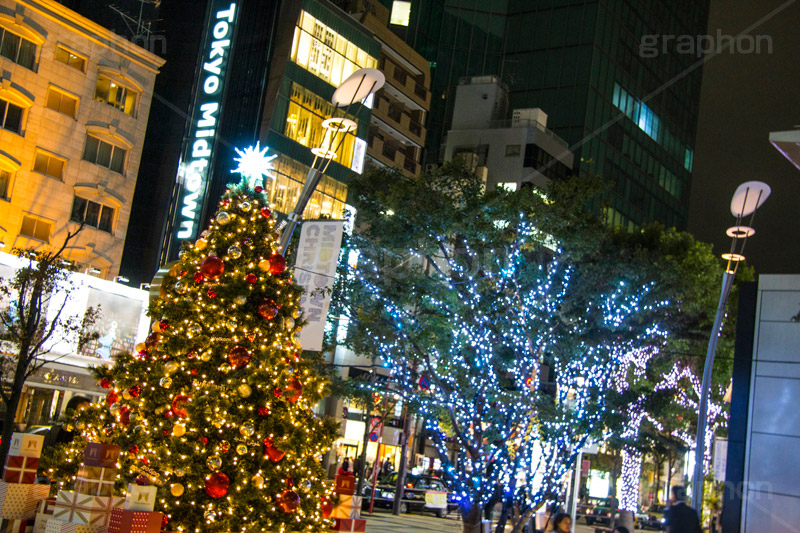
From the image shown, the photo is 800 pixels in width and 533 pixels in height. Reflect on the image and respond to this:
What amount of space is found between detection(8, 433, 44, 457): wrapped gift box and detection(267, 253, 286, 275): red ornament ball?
3745 millimetres

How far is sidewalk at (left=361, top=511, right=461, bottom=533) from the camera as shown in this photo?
23672mm

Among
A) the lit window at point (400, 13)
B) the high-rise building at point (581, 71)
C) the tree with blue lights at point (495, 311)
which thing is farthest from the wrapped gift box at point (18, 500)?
the lit window at point (400, 13)

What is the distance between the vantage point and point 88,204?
104 feet

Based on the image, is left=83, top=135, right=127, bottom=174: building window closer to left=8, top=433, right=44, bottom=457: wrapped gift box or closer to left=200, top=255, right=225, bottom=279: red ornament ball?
left=8, top=433, right=44, bottom=457: wrapped gift box

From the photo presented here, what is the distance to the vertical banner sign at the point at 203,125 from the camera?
3142 cm

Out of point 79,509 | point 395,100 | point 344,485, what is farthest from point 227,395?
point 395,100

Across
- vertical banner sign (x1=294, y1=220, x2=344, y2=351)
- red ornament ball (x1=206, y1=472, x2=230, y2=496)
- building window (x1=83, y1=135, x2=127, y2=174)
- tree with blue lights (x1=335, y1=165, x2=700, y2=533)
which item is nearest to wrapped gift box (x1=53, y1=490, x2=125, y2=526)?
red ornament ball (x1=206, y1=472, x2=230, y2=496)

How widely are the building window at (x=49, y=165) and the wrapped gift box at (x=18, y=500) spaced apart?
69.1ft

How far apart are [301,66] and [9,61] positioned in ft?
37.7

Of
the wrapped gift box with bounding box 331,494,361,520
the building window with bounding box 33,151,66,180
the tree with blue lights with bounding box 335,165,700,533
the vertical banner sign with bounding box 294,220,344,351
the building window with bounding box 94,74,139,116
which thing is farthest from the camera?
the building window with bounding box 94,74,139,116

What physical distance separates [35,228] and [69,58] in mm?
6441

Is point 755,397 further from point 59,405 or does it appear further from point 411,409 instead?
point 59,405

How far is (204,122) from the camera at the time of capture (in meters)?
32.4

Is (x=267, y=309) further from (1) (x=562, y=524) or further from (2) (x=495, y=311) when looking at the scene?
(2) (x=495, y=311)
